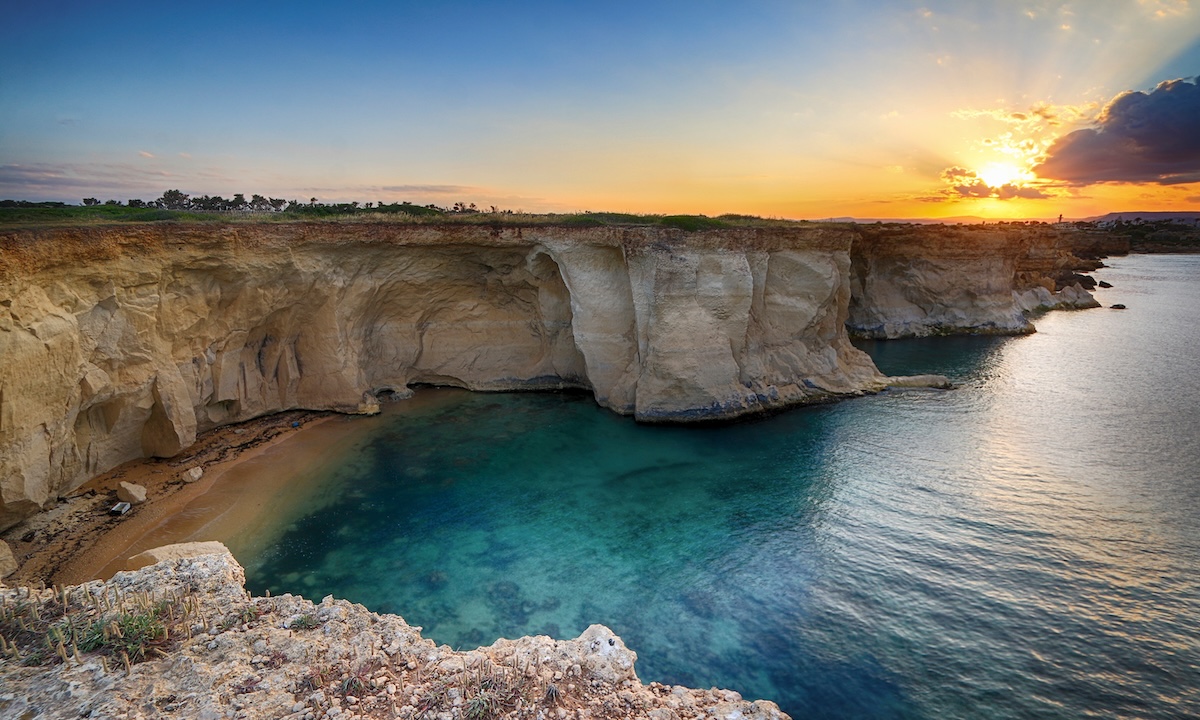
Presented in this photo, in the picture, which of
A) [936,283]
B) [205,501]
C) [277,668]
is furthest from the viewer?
[936,283]

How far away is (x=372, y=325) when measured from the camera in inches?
881

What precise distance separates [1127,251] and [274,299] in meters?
132

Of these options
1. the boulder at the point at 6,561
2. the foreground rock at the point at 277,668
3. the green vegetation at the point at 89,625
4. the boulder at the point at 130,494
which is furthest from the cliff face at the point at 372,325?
the foreground rock at the point at 277,668

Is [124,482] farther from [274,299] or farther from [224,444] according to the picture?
[274,299]

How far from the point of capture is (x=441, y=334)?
2373 centimetres

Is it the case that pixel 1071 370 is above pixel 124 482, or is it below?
above

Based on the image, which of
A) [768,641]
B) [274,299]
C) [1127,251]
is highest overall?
[1127,251]

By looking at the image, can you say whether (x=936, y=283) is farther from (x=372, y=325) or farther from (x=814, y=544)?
(x=372, y=325)

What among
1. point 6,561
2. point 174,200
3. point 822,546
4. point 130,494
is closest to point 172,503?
point 130,494

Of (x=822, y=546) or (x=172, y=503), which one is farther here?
(x=172, y=503)

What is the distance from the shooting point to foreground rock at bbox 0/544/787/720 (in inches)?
245

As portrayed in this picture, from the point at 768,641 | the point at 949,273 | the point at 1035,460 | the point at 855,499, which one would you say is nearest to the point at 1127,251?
the point at 949,273

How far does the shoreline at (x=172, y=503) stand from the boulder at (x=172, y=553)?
208 cm

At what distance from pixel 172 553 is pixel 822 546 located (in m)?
13.5
